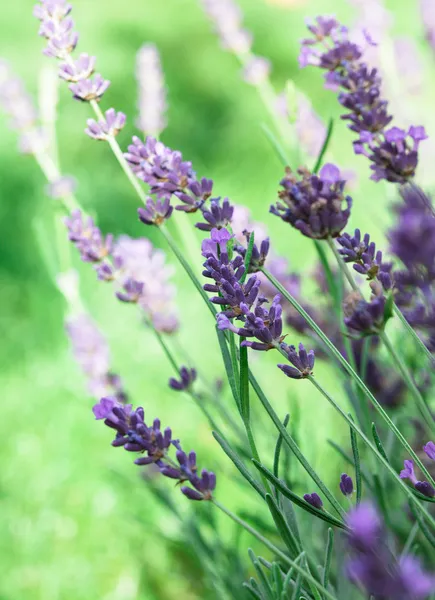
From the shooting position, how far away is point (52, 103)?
127 centimetres

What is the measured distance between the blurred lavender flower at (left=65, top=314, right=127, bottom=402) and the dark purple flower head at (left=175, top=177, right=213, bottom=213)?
47 centimetres

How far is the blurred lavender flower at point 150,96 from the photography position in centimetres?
126

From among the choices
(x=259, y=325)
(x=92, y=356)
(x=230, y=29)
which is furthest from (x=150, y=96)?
(x=259, y=325)

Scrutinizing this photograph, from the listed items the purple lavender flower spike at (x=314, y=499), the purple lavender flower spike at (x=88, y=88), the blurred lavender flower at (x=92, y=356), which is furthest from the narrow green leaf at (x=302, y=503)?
the blurred lavender flower at (x=92, y=356)

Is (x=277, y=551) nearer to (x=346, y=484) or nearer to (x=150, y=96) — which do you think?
(x=346, y=484)

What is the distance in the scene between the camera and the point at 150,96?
127cm

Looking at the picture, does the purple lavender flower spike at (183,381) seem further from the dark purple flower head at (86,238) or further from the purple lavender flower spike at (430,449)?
the purple lavender flower spike at (430,449)

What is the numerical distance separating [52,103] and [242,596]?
0.85 m

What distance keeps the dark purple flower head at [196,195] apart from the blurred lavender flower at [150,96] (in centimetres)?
62

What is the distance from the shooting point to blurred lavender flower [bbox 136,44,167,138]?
1257mm

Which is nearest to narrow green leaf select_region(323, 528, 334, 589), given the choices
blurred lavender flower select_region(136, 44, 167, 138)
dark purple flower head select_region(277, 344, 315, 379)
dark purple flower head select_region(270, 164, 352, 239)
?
dark purple flower head select_region(277, 344, 315, 379)

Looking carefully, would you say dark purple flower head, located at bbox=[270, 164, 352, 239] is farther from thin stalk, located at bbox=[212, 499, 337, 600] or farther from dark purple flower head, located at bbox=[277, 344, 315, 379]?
thin stalk, located at bbox=[212, 499, 337, 600]

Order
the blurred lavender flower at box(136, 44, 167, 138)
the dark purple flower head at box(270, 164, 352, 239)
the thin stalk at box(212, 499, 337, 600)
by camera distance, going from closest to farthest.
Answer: the thin stalk at box(212, 499, 337, 600) → the dark purple flower head at box(270, 164, 352, 239) → the blurred lavender flower at box(136, 44, 167, 138)

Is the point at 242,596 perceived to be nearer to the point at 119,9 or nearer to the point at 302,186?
the point at 302,186
